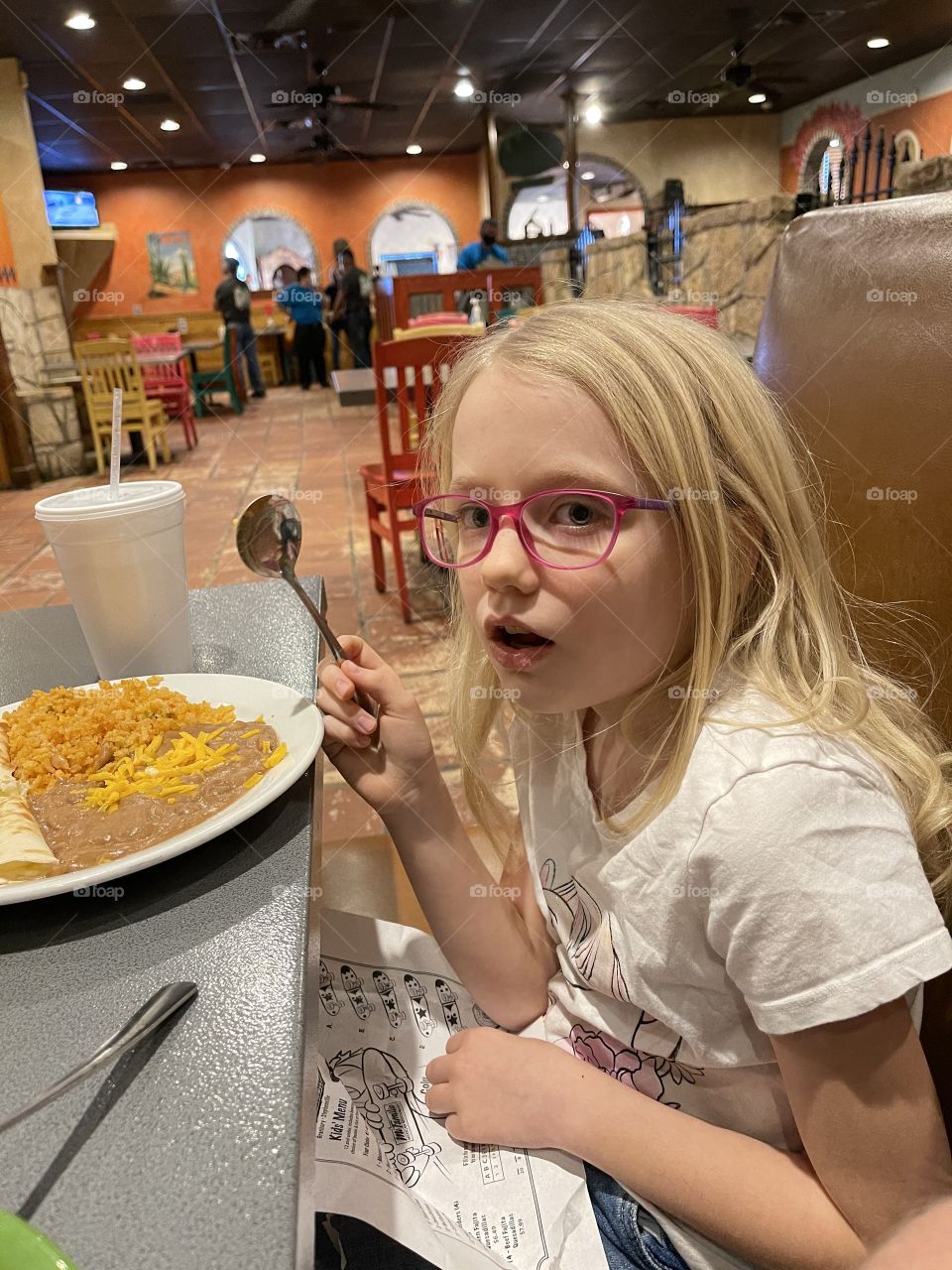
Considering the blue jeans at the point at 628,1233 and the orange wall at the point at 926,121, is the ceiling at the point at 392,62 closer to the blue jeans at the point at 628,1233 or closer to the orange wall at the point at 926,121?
the orange wall at the point at 926,121

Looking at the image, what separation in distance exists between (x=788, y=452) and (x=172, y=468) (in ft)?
24.1

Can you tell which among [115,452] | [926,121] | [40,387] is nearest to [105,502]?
Result: [115,452]

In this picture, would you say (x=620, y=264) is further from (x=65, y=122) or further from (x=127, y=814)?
(x=127, y=814)

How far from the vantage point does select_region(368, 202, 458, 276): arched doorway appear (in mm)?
15266

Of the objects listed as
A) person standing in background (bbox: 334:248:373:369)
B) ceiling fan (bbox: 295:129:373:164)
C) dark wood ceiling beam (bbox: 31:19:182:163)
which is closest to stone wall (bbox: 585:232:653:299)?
person standing in background (bbox: 334:248:373:369)

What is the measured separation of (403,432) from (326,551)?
90cm

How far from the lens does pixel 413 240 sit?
15703 mm

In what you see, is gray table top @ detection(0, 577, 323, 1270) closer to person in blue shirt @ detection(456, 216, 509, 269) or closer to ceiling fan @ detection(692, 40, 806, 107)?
person in blue shirt @ detection(456, 216, 509, 269)

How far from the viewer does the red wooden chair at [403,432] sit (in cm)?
340

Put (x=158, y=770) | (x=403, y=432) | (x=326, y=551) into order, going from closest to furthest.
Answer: (x=158, y=770), (x=403, y=432), (x=326, y=551)

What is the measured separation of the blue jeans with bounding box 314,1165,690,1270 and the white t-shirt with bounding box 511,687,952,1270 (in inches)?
0.7

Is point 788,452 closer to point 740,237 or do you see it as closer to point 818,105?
point 740,237

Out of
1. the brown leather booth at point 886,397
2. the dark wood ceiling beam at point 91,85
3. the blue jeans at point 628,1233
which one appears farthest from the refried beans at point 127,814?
the dark wood ceiling beam at point 91,85

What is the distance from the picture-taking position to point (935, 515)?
32.2 inches
